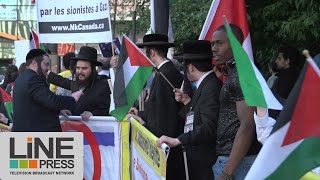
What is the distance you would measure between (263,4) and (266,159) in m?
6.64

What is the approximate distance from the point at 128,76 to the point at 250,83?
115 inches

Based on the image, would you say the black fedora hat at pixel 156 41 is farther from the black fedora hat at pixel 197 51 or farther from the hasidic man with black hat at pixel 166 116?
the black fedora hat at pixel 197 51

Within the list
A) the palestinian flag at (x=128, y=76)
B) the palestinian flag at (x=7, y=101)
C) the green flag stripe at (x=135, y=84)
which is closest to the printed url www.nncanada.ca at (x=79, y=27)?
the palestinian flag at (x=128, y=76)

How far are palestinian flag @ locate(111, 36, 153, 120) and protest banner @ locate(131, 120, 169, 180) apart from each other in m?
0.25

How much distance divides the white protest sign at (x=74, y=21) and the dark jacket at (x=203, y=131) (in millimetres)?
2313

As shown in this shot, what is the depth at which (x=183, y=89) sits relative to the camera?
546 cm

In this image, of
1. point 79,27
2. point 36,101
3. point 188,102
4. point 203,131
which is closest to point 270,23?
point 79,27

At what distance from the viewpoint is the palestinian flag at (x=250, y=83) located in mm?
2928

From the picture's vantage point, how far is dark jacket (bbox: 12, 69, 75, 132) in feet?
22.2

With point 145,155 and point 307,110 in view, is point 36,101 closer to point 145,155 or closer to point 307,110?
point 145,155

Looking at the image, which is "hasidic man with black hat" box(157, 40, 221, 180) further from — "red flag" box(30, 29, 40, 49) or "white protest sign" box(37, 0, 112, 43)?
"red flag" box(30, 29, 40, 49)

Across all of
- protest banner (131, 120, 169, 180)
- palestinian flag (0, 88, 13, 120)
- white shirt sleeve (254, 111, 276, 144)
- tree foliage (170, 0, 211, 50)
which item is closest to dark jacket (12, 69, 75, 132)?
protest banner (131, 120, 169, 180)

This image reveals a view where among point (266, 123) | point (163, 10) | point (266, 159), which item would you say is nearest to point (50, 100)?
point (163, 10)

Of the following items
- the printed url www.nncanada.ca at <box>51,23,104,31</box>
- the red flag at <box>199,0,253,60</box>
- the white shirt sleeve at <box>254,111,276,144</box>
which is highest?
the red flag at <box>199,0,253,60</box>
